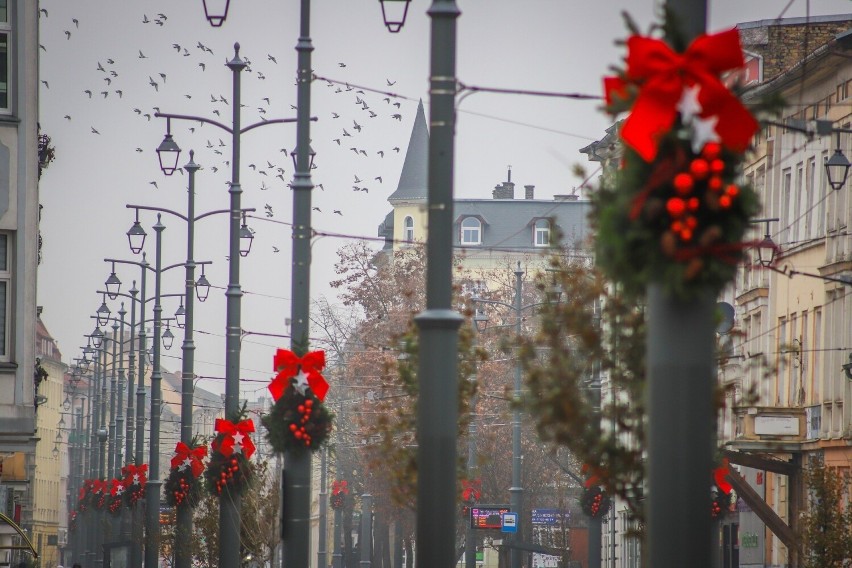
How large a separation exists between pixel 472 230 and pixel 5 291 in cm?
10147

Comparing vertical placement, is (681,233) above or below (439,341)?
above

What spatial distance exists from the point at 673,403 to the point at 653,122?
1161 millimetres

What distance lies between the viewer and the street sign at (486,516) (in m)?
53.3

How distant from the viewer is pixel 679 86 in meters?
7.70

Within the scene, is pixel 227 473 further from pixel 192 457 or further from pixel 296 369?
pixel 296 369

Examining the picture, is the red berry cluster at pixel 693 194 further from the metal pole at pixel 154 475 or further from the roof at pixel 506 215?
the roof at pixel 506 215

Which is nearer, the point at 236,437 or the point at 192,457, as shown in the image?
the point at 236,437

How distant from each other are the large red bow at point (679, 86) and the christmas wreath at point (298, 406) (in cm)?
1319

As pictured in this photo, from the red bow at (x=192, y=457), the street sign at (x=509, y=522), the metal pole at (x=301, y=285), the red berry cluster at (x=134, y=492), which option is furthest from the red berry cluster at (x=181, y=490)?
the metal pole at (x=301, y=285)

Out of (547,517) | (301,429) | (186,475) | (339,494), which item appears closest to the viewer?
(301,429)

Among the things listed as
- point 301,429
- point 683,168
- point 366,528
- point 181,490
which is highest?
point 683,168

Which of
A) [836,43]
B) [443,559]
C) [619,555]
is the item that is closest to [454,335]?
[443,559]

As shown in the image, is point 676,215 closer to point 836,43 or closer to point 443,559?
point 443,559

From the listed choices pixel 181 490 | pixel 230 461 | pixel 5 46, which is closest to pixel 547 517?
pixel 181 490
